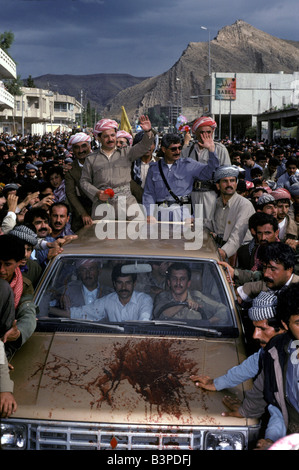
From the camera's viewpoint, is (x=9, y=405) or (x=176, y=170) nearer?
(x=9, y=405)

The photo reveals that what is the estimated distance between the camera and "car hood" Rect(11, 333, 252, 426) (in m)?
3.14

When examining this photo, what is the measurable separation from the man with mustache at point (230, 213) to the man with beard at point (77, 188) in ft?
5.40

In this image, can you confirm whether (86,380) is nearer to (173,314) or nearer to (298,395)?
(173,314)

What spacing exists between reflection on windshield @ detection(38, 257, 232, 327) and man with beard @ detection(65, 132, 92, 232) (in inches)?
114

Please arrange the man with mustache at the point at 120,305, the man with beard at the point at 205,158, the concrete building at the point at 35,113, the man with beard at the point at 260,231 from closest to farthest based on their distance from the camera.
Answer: the man with mustache at the point at 120,305 → the man with beard at the point at 260,231 → the man with beard at the point at 205,158 → the concrete building at the point at 35,113

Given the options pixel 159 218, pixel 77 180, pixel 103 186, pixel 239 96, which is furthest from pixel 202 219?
pixel 239 96

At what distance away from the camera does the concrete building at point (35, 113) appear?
90.0 metres

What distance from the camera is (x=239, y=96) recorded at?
3967 inches

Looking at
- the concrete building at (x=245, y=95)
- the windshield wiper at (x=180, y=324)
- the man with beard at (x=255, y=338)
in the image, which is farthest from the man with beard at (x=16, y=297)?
the concrete building at (x=245, y=95)

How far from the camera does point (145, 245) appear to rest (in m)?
4.51

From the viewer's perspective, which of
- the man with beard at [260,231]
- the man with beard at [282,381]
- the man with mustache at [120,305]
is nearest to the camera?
the man with beard at [282,381]

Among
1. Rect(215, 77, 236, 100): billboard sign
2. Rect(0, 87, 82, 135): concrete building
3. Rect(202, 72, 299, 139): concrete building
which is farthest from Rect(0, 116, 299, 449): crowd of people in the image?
Rect(215, 77, 236, 100): billboard sign

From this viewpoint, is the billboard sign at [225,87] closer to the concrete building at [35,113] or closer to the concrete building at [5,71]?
the concrete building at [35,113]
